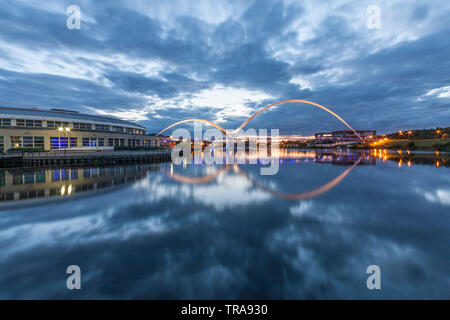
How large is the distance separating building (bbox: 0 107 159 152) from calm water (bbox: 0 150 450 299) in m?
40.6

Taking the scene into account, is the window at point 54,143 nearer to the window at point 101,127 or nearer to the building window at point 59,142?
the building window at point 59,142

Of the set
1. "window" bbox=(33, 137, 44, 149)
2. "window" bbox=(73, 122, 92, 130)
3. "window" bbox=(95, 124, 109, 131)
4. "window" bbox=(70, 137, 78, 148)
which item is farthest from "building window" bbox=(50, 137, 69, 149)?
"window" bbox=(95, 124, 109, 131)

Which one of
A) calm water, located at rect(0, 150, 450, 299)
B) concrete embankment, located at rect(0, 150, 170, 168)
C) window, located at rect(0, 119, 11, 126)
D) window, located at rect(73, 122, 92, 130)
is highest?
window, located at rect(73, 122, 92, 130)

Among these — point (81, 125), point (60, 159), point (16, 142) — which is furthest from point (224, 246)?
point (81, 125)

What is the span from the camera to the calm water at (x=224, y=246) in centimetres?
527

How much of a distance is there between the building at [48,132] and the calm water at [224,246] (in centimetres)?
4059

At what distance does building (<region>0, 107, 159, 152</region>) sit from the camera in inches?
1630

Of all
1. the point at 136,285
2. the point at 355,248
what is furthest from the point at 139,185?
the point at 355,248

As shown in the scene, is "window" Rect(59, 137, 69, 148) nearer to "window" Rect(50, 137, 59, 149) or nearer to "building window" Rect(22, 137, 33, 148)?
"window" Rect(50, 137, 59, 149)

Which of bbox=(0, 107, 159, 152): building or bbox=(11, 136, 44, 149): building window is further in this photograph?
bbox=(11, 136, 44, 149): building window

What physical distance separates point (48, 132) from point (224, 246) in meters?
58.6

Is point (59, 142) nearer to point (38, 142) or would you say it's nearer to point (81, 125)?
point (38, 142)

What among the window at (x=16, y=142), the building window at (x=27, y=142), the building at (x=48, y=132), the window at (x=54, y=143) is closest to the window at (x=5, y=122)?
the building at (x=48, y=132)

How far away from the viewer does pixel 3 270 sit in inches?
237
